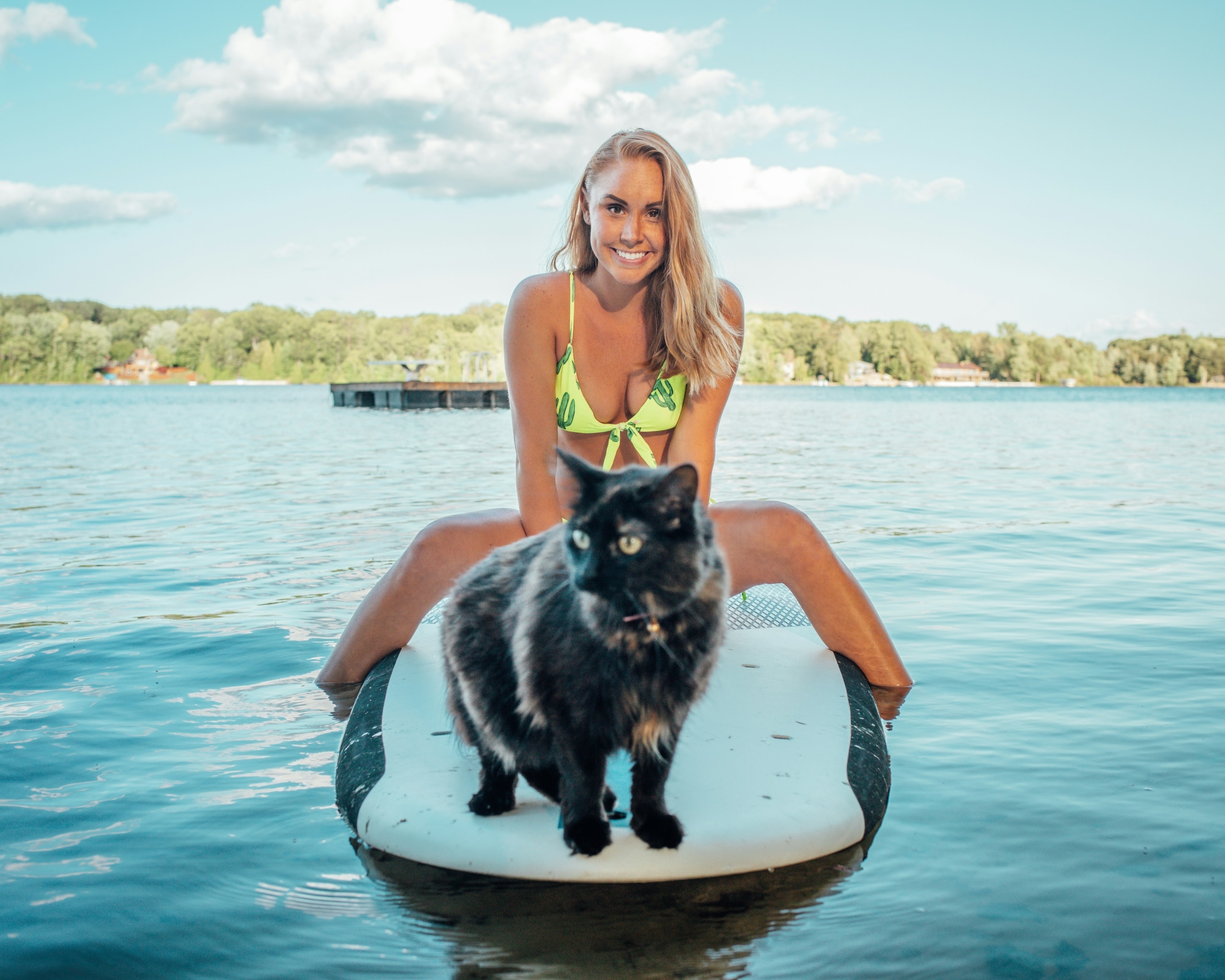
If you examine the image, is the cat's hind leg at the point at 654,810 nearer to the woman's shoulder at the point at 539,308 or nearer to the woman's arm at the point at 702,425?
the woman's arm at the point at 702,425

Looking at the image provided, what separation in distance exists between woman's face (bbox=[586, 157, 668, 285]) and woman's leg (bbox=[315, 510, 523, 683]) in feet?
3.69

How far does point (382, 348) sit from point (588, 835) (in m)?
117

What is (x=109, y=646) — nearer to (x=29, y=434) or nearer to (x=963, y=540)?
(x=963, y=540)

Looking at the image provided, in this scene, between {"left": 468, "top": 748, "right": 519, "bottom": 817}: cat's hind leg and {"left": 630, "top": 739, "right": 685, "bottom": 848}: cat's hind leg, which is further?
{"left": 468, "top": 748, "right": 519, "bottom": 817}: cat's hind leg

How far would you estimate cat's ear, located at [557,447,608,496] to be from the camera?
1.97 metres

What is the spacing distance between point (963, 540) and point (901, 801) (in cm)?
630

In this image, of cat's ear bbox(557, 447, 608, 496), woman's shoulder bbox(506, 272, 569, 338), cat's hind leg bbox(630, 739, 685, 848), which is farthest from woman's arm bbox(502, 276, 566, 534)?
cat's ear bbox(557, 447, 608, 496)

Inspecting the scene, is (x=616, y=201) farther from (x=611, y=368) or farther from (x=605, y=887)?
(x=605, y=887)

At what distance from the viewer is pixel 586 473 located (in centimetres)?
197

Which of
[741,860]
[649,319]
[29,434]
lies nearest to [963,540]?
[649,319]

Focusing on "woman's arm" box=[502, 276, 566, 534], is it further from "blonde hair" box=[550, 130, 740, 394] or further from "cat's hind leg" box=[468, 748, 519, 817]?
"cat's hind leg" box=[468, 748, 519, 817]

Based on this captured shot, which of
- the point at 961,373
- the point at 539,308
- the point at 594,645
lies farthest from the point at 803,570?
the point at 961,373

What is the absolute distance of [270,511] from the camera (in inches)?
435

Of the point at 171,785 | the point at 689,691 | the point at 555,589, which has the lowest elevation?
the point at 171,785
